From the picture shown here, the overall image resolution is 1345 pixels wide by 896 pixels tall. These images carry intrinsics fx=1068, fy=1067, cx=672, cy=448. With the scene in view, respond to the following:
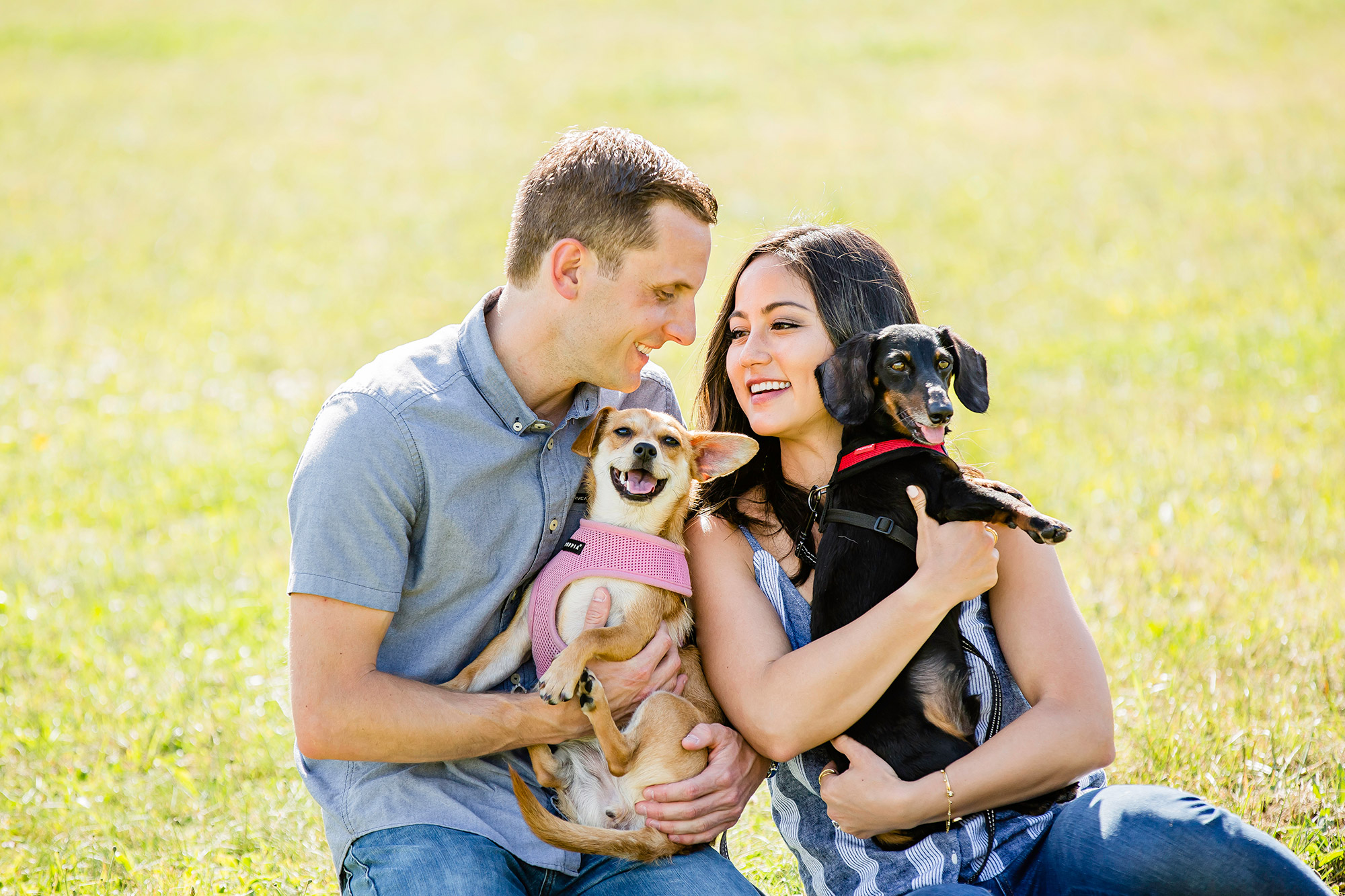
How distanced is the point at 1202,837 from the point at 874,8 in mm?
21056

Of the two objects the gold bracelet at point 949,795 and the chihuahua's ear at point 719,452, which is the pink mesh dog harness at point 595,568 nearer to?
the chihuahua's ear at point 719,452

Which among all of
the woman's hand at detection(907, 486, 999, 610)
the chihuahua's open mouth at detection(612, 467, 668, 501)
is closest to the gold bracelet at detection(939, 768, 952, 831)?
the woman's hand at detection(907, 486, 999, 610)

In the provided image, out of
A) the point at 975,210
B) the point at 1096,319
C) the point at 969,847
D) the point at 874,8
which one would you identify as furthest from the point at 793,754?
the point at 874,8

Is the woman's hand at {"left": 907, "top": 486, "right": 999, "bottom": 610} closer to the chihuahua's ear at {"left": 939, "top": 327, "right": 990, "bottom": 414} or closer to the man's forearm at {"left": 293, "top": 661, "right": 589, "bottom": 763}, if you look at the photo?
the chihuahua's ear at {"left": 939, "top": 327, "right": 990, "bottom": 414}

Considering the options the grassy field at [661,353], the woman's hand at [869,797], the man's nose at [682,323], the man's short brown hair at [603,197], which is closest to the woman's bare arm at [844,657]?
the woman's hand at [869,797]

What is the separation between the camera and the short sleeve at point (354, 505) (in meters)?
2.53

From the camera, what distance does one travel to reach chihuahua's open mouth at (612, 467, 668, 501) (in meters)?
3.25

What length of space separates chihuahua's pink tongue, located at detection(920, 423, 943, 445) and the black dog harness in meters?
0.02

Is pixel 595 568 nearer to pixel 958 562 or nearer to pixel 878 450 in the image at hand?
pixel 878 450

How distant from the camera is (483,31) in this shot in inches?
832

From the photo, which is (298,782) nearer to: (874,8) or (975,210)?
(975,210)

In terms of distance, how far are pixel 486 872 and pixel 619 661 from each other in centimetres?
70

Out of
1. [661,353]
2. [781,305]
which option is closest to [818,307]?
[781,305]

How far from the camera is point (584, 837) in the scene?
2.72 meters
